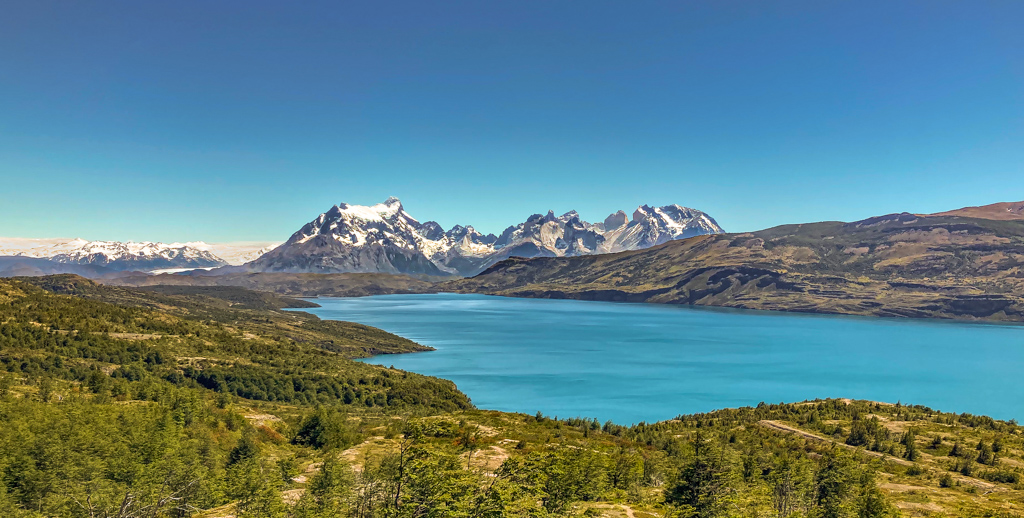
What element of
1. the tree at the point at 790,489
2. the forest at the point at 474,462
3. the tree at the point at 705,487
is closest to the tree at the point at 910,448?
the forest at the point at 474,462

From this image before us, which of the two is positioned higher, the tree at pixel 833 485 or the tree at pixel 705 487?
the tree at pixel 705 487

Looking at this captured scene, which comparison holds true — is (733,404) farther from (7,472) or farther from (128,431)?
(7,472)

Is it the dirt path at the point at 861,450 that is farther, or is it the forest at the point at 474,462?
the dirt path at the point at 861,450

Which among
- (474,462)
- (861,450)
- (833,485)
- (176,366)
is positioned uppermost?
(833,485)

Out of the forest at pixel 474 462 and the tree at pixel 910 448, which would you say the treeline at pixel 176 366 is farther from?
Answer: the tree at pixel 910 448

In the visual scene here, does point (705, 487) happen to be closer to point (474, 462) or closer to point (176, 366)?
point (474, 462)

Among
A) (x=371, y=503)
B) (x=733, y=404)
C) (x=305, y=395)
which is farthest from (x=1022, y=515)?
(x=305, y=395)

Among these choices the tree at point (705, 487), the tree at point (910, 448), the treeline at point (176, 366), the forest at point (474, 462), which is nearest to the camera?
the tree at point (705, 487)

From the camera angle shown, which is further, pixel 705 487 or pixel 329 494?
pixel 329 494

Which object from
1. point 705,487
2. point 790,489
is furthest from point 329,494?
point 790,489
